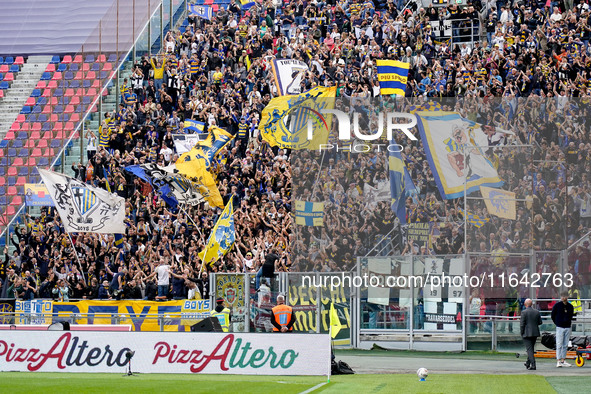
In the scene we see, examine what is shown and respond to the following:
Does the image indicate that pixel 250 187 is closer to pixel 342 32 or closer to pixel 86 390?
pixel 342 32

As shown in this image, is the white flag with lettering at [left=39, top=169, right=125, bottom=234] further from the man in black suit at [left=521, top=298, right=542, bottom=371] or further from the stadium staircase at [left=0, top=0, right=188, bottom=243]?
the man in black suit at [left=521, top=298, right=542, bottom=371]

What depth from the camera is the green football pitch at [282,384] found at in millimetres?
17438

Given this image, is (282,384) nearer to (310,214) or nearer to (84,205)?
(310,214)

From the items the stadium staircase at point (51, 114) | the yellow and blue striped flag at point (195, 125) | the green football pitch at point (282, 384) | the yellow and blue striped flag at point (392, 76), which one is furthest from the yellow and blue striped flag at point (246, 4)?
the green football pitch at point (282, 384)

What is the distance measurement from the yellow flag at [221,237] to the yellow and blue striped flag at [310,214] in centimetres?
278

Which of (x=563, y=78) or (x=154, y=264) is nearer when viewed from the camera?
(x=563, y=78)

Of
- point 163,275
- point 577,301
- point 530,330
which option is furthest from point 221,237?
point 530,330

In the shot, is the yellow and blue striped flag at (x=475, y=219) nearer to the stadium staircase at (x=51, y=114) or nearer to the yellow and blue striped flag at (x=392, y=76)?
the yellow and blue striped flag at (x=392, y=76)

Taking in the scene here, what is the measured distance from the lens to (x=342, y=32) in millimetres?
38188

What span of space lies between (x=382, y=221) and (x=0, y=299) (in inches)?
539

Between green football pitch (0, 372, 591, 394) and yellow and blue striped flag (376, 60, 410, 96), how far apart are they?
13.4 m

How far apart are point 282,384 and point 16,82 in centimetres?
3232

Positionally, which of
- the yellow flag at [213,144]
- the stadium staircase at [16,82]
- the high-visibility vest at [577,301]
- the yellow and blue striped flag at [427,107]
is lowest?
the high-visibility vest at [577,301]

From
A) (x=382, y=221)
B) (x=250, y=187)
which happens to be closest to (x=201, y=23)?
(x=250, y=187)
